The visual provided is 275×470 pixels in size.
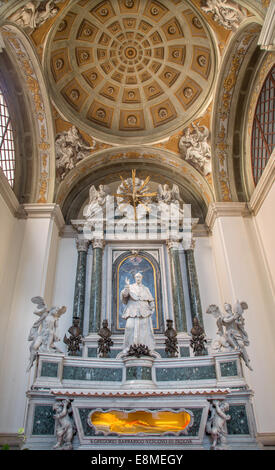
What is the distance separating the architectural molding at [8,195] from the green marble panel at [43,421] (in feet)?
19.2

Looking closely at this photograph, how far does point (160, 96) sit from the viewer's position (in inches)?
497

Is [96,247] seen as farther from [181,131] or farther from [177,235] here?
[181,131]

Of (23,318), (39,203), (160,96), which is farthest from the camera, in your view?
(160,96)

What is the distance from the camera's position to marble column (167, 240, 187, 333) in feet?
32.9

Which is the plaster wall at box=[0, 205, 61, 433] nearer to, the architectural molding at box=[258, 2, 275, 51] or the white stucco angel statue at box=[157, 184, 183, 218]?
the white stucco angel statue at box=[157, 184, 183, 218]

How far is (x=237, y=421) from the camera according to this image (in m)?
6.07

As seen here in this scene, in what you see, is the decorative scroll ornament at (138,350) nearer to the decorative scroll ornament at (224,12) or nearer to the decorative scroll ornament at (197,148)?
the decorative scroll ornament at (197,148)

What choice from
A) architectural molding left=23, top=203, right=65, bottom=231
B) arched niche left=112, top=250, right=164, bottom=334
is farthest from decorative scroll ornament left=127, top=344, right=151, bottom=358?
architectural molding left=23, top=203, right=65, bottom=231

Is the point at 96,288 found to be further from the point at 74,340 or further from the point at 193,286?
the point at 193,286

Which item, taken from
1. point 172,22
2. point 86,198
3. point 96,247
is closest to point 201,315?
point 96,247

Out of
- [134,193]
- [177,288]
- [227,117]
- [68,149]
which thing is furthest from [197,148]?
[177,288]

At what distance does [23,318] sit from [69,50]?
28.8 feet

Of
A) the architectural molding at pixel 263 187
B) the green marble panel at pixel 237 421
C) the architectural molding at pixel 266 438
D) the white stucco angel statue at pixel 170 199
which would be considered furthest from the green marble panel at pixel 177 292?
the green marble panel at pixel 237 421

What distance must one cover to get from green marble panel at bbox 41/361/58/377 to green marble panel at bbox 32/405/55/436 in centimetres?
72
